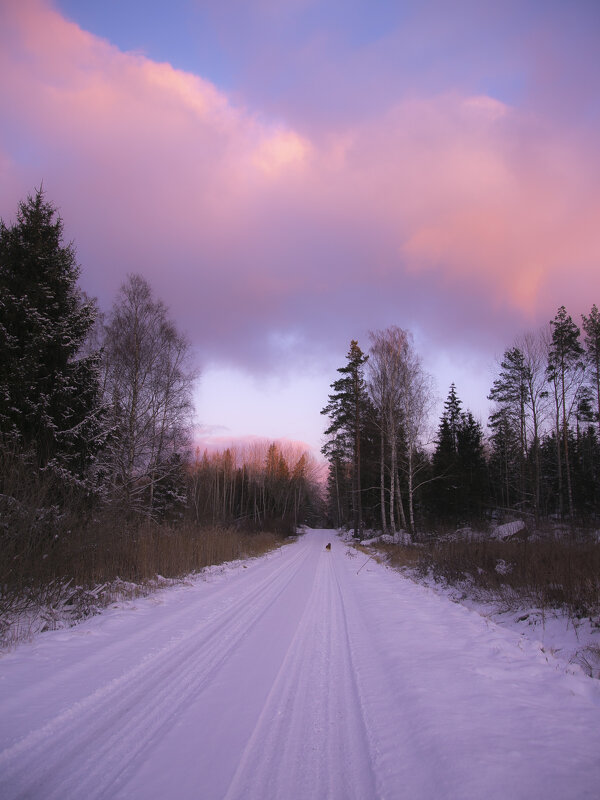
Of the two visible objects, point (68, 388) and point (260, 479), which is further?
point (260, 479)

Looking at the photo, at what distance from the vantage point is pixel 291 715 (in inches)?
127

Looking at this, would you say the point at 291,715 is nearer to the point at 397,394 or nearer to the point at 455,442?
the point at 397,394

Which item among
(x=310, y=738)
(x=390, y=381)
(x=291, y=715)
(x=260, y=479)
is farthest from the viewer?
(x=260, y=479)

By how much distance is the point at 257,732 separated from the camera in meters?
2.94

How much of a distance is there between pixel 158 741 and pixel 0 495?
460 centimetres

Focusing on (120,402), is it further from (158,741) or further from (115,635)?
(158,741)

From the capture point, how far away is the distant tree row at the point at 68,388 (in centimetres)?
827

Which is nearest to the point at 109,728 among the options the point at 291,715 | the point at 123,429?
the point at 291,715

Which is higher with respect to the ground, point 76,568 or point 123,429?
point 123,429

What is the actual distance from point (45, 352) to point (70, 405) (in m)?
1.52

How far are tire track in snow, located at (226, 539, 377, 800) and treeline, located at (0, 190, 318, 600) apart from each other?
13.9 ft

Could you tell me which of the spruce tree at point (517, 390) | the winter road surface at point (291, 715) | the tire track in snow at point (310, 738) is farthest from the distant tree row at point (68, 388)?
the spruce tree at point (517, 390)

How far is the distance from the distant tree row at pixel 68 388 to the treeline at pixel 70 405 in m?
0.03

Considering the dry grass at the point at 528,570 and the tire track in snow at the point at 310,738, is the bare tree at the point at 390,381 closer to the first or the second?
the dry grass at the point at 528,570
